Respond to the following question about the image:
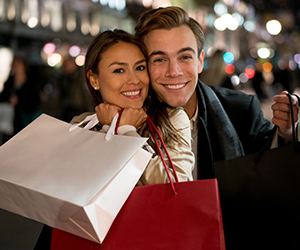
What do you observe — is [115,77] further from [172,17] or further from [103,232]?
[103,232]

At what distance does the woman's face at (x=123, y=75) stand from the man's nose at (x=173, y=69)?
0.47 feet

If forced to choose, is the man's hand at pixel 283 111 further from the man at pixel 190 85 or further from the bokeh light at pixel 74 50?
the bokeh light at pixel 74 50

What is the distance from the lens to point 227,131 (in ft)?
6.28

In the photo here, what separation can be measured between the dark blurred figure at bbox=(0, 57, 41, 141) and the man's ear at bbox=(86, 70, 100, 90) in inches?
150

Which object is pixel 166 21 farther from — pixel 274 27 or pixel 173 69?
pixel 274 27

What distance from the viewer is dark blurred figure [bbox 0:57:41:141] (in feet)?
17.2

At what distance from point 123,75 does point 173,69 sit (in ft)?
0.95

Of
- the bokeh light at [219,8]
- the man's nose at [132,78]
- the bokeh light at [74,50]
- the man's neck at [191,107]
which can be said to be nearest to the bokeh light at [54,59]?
the bokeh light at [74,50]

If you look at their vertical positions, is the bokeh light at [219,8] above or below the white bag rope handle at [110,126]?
above

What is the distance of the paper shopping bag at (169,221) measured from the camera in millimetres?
1059

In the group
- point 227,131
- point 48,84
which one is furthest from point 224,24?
point 227,131

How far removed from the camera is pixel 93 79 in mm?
1758

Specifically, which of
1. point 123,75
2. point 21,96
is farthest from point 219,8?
point 123,75

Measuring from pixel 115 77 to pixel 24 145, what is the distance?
59cm
